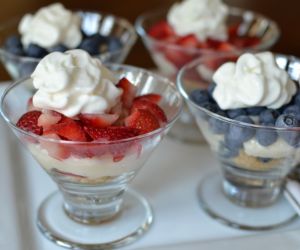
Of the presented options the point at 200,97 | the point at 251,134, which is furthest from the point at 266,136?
the point at 200,97

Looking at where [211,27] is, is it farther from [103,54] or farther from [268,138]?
[268,138]

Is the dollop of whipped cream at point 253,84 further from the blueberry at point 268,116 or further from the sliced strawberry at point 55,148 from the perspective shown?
the sliced strawberry at point 55,148

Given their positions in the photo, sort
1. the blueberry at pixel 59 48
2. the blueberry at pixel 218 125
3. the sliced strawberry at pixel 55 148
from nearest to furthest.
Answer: the sliced strawberry at pixel 55 148, the blueberry at pixel 218 125, the blueberry at pixel 59 48

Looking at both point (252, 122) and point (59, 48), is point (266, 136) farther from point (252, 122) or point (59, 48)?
point (59, 48)

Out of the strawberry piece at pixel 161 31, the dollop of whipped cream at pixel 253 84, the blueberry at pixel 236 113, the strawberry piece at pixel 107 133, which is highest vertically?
the strawberry piece at pixel 107 133

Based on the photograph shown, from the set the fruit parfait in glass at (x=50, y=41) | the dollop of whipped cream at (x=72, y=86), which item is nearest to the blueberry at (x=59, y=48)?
the fruit parfait in glass at (x=50, y=41)
